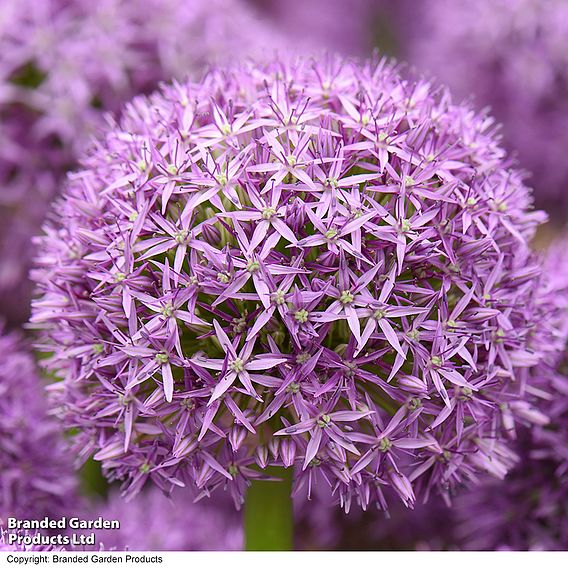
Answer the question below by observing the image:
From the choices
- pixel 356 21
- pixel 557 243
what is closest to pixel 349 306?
pixel 557 243

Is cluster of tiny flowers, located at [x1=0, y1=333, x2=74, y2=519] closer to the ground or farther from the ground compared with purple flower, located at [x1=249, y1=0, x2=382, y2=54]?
closer to the ground

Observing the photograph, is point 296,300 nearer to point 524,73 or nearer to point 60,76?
point 60,76

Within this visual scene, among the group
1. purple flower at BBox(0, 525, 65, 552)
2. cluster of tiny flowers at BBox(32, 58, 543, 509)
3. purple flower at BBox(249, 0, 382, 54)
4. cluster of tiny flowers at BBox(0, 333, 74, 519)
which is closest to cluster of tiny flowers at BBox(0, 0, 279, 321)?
cluster of tiny flowers at BBox(0, 333, 74, 519)

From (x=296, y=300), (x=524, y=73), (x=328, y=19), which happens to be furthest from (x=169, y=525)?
(x=328, y=19)

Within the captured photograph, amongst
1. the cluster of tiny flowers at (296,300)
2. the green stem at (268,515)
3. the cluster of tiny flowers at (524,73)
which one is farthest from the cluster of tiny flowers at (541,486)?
the cluster of tiny flowers at (524,73)

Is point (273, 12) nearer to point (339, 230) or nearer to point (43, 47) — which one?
point (43, 47)

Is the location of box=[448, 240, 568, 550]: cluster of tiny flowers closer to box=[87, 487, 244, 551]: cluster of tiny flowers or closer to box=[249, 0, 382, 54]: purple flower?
box=[87, 487, 244, 551]: cluster of tiny flowers
